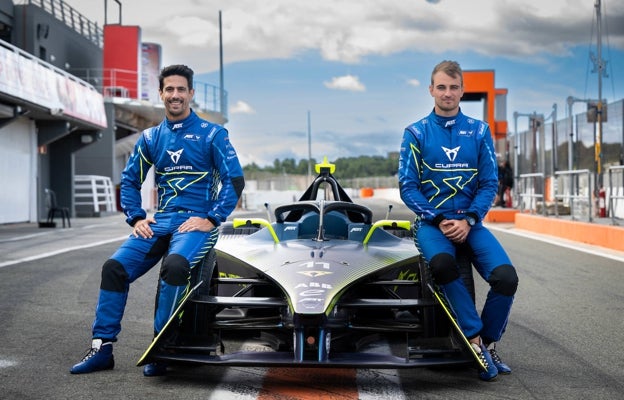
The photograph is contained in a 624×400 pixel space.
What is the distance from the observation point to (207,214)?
5.50 metres

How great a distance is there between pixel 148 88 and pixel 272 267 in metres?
43.1

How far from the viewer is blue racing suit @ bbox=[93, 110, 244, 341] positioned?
5.25 meters

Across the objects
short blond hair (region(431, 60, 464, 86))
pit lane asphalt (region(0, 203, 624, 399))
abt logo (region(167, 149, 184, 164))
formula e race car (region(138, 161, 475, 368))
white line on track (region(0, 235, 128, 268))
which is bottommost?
pit lane asphalt (region(0, 203, 624, 399))

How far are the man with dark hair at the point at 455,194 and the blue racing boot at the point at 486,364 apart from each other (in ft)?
0.27

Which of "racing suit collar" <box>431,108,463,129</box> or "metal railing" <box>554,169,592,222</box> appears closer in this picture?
"racing suit collar" <box>431,108,463,129</box>

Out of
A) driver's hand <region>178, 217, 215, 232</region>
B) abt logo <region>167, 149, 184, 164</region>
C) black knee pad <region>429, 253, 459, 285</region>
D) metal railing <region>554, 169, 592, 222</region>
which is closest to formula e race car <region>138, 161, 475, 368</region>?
black knee pad <region>429, 253, 459, 285</region>

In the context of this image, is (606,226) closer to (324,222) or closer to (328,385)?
(324,222)

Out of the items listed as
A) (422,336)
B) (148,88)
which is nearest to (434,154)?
(422,336)

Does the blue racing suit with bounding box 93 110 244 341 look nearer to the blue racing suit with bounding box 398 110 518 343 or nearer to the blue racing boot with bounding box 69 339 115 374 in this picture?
the blue racing boot with bounding box 69 339 115 374

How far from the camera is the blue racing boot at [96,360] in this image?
5.15 metres

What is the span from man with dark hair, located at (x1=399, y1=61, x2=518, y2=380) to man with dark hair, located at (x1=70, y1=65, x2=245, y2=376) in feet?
3.98

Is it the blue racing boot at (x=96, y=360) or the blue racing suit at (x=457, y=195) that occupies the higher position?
the blue racing suit at (x=457, y=195)

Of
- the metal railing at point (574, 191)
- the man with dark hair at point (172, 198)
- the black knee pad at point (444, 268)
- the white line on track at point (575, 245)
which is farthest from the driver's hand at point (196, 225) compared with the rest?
the metal railing at point (574, 191)

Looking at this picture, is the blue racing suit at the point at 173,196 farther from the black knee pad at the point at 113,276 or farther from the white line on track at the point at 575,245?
the white line on track at the point at 575,245
